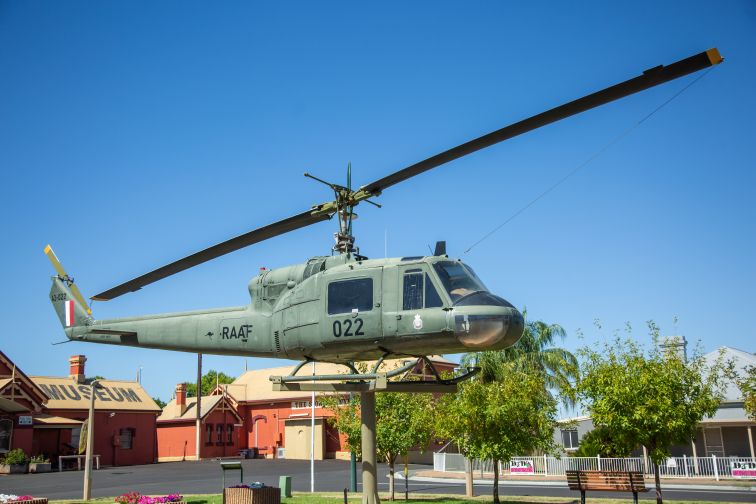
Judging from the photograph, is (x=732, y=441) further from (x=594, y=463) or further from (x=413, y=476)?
(x=413, y=476)

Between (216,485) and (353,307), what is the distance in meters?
19.8

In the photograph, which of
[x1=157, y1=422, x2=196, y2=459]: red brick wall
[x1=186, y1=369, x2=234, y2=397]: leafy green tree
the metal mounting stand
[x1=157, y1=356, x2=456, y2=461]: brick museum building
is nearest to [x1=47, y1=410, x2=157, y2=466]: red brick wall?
[x1=157, y1=422, x2=196, y2=459]: red brick wall

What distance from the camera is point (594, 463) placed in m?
30.8

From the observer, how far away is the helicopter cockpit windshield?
11.1m

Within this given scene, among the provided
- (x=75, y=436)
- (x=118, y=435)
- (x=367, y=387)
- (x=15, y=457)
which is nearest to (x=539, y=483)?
(x=367, y=387)

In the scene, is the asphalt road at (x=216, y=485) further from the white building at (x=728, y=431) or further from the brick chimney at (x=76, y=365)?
the brick chimney at (x=76, y=365)

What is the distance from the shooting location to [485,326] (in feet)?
35.3

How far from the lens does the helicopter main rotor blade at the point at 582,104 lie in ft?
27.9

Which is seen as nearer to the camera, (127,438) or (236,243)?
(236,243)

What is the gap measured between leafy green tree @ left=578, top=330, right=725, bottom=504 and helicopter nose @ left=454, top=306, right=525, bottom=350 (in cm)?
928

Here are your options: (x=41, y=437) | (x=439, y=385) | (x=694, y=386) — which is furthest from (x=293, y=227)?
(x=41, y=437)

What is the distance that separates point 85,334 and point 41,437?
32964 mm

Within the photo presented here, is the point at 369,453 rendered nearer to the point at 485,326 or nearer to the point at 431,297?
the point at 431,297

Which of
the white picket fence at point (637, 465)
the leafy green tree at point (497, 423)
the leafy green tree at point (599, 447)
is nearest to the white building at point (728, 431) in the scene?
the leafy green tree at point (599, 447)
